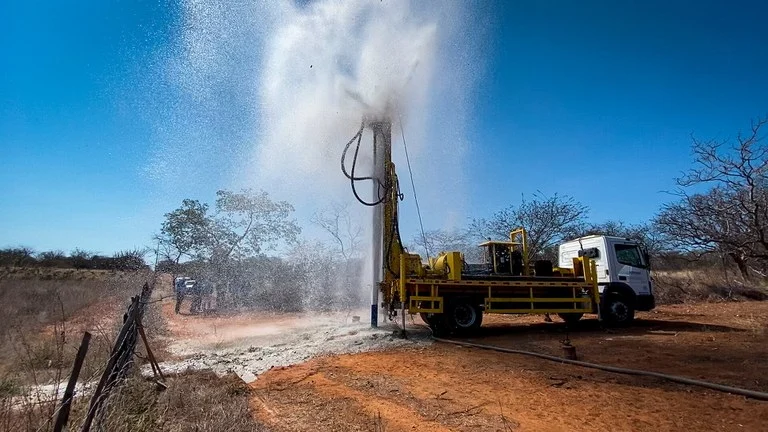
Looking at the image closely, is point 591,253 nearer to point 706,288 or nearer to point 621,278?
point 621,278

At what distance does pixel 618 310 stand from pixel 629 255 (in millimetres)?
2044

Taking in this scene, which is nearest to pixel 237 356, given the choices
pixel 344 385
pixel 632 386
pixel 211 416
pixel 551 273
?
pixel 344 385

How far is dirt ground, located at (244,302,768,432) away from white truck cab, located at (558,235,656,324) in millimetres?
3135

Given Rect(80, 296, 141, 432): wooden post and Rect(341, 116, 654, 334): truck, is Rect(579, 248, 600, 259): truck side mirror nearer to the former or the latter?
Rect(341, 116, 654, 334): truck

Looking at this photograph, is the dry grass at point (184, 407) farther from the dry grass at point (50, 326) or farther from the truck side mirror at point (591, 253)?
the truck side mirror at point (591, 253)

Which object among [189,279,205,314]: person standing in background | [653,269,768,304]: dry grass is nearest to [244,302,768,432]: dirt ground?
[653,269,768,304]: dry grass

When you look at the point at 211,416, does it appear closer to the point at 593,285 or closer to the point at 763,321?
the point at 593,285

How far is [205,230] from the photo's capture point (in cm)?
2703

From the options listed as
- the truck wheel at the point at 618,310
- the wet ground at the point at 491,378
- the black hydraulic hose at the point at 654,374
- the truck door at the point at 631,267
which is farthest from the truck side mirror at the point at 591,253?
the black hydraulic hose at the point at 654,374

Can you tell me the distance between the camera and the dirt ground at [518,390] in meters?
5.30

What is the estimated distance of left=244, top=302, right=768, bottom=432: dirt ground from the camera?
5.30m

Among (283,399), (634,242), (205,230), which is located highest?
(205,230)

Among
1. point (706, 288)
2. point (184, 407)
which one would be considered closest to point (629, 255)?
point (706, 288)

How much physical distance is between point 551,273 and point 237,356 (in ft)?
33.1
